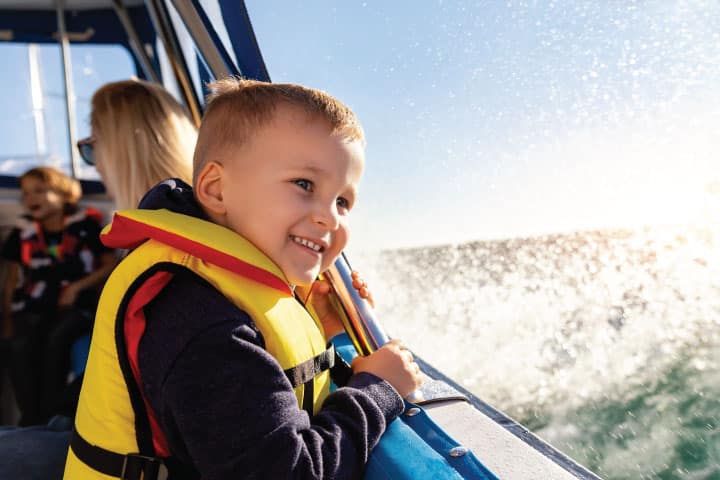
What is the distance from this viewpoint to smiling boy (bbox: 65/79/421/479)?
0.61 m

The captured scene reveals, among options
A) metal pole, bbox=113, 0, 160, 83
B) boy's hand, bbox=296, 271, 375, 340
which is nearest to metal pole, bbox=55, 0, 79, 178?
metal pole, bbox=113, 0, 160, 83

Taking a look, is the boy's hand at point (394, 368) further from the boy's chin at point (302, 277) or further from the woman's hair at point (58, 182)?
the woman's hair at point (58, 182)

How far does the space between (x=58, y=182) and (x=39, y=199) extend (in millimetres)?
119

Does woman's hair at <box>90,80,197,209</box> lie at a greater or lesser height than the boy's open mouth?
greater

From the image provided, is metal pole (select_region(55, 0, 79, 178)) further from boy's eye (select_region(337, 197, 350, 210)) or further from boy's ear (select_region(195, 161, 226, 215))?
boy's eye (select_region(337, 197, 350, 210))

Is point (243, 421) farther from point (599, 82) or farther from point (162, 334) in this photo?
point (599, 82)

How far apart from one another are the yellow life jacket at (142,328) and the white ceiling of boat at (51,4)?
302 cm

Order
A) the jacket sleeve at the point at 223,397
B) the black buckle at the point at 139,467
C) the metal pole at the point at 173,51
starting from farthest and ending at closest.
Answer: the metal pole at the point at 173,51 → the black buckle at the point at 139,467 → the jacket sleeve at the point at 223,397

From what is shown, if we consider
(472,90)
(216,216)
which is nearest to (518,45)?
(472,90)

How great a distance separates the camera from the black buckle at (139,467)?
701 millimetres

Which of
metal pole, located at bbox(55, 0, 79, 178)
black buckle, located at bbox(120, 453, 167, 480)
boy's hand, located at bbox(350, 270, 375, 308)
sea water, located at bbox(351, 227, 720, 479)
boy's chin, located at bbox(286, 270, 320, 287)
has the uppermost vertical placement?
metal pole, located at bbox(55, 0, 79, 178)

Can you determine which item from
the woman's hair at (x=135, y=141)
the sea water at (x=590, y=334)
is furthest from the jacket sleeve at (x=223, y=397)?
the woman's hair at (x=135, y=141)

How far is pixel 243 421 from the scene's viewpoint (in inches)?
23.7

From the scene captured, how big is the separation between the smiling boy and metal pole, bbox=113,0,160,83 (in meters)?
2.70
